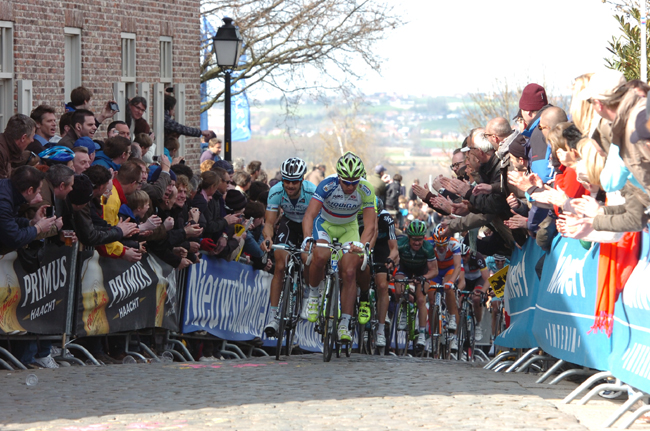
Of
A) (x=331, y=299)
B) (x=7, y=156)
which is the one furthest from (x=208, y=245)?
(x=7, y=156)

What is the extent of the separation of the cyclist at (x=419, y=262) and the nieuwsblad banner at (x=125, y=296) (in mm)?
5587

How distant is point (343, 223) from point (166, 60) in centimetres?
1001

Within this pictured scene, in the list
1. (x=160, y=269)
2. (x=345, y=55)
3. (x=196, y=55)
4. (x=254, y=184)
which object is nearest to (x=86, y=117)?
(x=160, y=269)

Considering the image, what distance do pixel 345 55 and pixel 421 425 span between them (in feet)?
83.6

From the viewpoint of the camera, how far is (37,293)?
9.49 m

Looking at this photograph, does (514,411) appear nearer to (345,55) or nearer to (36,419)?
(36,419)

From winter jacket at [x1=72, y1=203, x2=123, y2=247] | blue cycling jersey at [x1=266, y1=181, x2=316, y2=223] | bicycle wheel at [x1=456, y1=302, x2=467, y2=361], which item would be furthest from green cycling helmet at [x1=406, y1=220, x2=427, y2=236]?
winter jacket at [x1=72, y1=203, x2=123, y2=247]

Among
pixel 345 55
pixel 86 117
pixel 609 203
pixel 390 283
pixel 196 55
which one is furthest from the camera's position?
pixel 345 55

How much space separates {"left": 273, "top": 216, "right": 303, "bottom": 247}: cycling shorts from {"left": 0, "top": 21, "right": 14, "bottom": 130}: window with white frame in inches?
196

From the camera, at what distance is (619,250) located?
762 cm

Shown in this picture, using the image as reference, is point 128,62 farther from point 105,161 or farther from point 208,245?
point 105,161

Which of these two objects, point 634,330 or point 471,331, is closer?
point 634,330

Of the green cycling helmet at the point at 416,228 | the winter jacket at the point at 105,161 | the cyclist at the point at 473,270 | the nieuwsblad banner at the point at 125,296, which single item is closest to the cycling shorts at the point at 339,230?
the nieuwsblad banner at the point at 125,296

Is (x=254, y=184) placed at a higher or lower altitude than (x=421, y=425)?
higher
